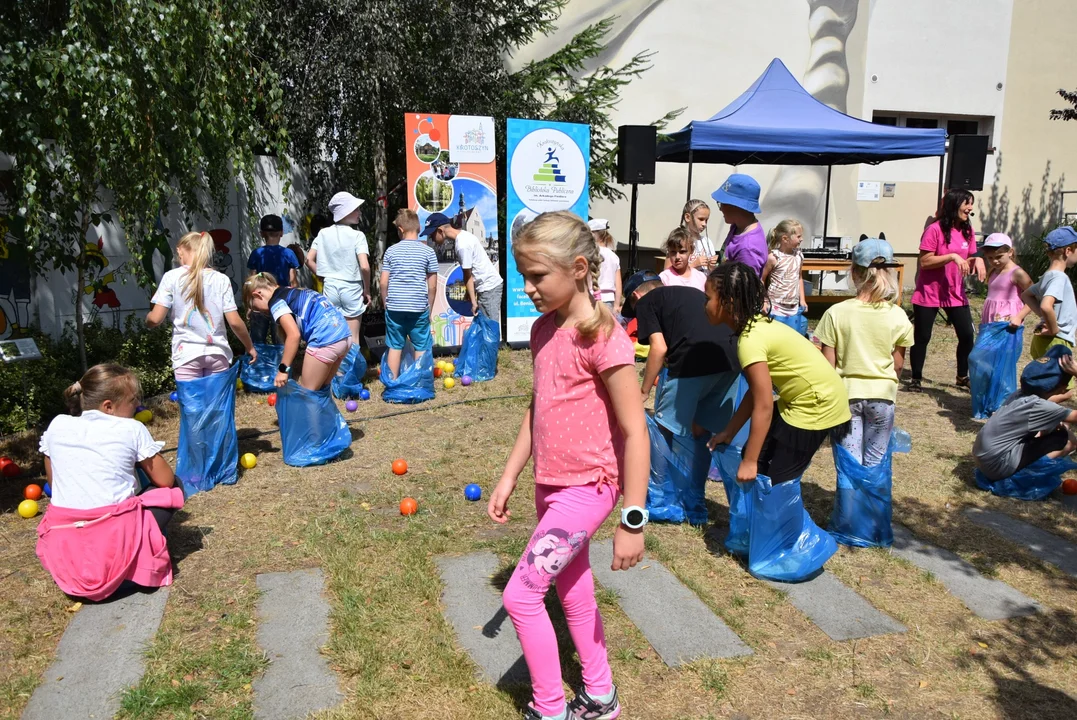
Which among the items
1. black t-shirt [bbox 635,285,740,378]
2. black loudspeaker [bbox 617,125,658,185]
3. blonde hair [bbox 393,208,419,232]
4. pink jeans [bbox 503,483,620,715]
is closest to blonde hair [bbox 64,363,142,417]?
pink jeans [bbox 503,483,620,715]

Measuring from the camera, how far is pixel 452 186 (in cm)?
936

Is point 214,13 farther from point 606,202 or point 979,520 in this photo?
point 606,202

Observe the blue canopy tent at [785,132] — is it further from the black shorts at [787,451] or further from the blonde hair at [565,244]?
the blonde hair at [565,244]

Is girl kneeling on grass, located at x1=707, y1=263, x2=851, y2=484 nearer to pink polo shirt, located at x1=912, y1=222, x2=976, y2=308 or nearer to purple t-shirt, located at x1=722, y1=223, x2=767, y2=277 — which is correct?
purple t-shirt, located at x1=722, y1=223, x2=767, y2=277

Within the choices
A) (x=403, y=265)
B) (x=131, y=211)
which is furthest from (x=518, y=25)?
(x=131, y=211)

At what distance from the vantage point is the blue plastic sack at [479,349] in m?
8.52

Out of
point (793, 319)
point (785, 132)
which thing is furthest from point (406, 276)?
point (785, 132)

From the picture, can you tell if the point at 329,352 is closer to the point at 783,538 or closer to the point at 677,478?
the point at 677,478

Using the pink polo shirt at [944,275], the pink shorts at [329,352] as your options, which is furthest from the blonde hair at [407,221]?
the pink polo shirt at [944,275]

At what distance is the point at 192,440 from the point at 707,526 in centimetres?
318

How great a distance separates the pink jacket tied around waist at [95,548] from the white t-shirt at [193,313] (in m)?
1.52

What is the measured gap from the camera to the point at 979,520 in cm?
495

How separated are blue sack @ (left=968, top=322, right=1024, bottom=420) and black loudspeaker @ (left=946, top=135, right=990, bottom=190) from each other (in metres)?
7.16

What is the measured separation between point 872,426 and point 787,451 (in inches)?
28.5
